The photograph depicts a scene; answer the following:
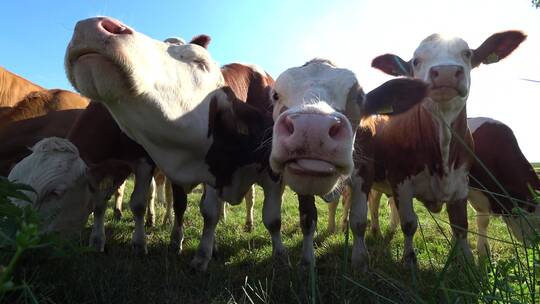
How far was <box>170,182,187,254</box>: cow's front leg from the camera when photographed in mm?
4742

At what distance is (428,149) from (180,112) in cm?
288

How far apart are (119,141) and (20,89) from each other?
251 centimetres

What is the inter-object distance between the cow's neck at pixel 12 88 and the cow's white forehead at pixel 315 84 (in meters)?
4.26

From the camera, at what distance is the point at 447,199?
15.6 ft

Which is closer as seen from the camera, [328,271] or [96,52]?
[96,52]

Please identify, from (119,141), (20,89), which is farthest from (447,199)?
(20,89)

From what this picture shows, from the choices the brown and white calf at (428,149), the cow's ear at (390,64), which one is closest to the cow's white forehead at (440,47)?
the brown and white calf at (428,149)

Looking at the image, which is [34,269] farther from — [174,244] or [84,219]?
[174,244]

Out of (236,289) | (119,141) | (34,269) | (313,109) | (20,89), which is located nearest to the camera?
(34,269)

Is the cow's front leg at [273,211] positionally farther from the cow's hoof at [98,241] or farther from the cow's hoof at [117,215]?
the cow's hoof at [117,215]

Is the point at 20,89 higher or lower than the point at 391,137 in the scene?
higher

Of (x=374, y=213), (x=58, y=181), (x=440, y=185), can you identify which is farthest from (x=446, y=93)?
(x=58, y=181)

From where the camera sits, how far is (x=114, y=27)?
2846 millimetres

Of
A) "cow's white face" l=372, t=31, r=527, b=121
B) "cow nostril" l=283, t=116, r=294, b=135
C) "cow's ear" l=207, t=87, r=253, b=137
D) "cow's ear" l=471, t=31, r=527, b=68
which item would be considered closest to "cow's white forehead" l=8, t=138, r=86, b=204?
"cow's ear" l=207, t=87, r=253, b=137
